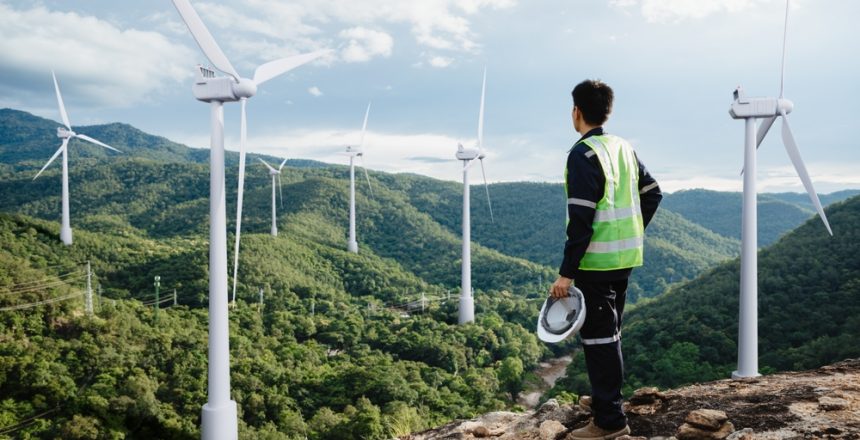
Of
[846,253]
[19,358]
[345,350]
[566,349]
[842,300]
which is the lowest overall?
[566,349]

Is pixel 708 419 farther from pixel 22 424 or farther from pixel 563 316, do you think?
pixel 22 424

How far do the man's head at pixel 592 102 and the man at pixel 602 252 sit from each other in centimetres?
27

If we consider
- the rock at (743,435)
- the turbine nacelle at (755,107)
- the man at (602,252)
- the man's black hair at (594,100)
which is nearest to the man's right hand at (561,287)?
the man at (602,252)

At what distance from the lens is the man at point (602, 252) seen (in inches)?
207

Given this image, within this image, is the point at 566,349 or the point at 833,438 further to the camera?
the point at 566,349

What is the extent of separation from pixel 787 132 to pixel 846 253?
104 ft

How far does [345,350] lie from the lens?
4688cm

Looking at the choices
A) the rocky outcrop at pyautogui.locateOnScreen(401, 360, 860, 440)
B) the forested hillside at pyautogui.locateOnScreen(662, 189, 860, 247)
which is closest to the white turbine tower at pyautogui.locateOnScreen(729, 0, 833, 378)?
the rocky outcrop at pyautogui.locateOnScreen(401, 360, 860, 440)

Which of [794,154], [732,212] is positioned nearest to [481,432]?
[794,154]

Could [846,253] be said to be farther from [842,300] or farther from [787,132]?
[787,132]

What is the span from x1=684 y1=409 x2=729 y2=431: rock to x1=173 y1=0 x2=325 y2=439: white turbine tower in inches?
520

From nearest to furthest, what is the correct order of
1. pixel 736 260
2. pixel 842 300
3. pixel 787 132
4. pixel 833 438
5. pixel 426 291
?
1. pixel 833 438
2. pixel 787 132
3. pixel 842 300
4. pixel 736 260
5. pixel 426 291

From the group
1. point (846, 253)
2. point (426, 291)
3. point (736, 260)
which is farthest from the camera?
point (426, 291)

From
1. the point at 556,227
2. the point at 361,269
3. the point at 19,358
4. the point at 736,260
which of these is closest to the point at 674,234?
the point at 556,227
